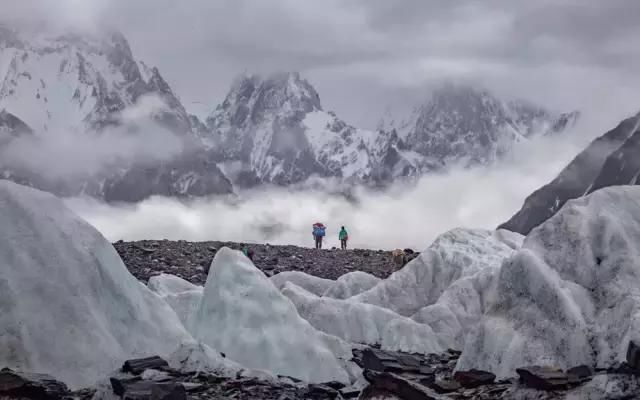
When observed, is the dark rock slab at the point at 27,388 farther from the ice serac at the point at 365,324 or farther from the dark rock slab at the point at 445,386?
the ice serac at the point at 365,324

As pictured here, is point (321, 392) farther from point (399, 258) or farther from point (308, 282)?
point (399, 258)

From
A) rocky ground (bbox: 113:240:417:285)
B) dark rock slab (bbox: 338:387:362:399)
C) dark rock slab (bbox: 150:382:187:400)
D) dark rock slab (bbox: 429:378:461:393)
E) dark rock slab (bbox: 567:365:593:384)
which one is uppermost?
rocky ground (bbox: 113:240:417:285)

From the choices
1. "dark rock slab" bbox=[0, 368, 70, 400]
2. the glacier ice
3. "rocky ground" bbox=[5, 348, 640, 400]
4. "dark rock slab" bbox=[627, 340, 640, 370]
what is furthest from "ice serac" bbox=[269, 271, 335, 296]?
"dark rock slab" bbox=[627, 340, 640, 370]

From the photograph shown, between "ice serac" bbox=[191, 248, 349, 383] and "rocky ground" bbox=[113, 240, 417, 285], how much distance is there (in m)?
27.6

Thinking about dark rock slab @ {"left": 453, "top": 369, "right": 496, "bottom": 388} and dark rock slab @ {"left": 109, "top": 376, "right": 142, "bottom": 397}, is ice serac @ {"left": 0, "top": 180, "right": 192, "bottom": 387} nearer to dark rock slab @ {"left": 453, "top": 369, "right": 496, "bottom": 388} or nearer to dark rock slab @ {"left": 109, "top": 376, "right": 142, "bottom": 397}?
dark rock slab @ {"left": 109, "top": 376, "right": 142, "bottom": 397}

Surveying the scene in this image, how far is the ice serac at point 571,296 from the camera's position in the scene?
65.3ft

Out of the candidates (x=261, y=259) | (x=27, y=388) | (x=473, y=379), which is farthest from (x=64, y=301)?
(x=261, y=259)

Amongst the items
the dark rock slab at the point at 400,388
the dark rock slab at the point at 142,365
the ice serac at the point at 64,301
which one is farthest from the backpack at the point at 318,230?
the dark rock slab at the point at 400,388

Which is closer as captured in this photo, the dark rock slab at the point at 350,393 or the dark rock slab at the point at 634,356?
the dark rock slab at the point at 634,356

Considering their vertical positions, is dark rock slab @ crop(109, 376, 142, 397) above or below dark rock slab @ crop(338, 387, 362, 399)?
above

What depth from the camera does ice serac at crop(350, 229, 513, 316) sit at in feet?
125

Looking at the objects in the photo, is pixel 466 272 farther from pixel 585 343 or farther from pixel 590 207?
pixel 585 343

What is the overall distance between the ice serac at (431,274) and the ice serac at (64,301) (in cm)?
1841

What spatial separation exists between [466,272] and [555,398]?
2467cm
